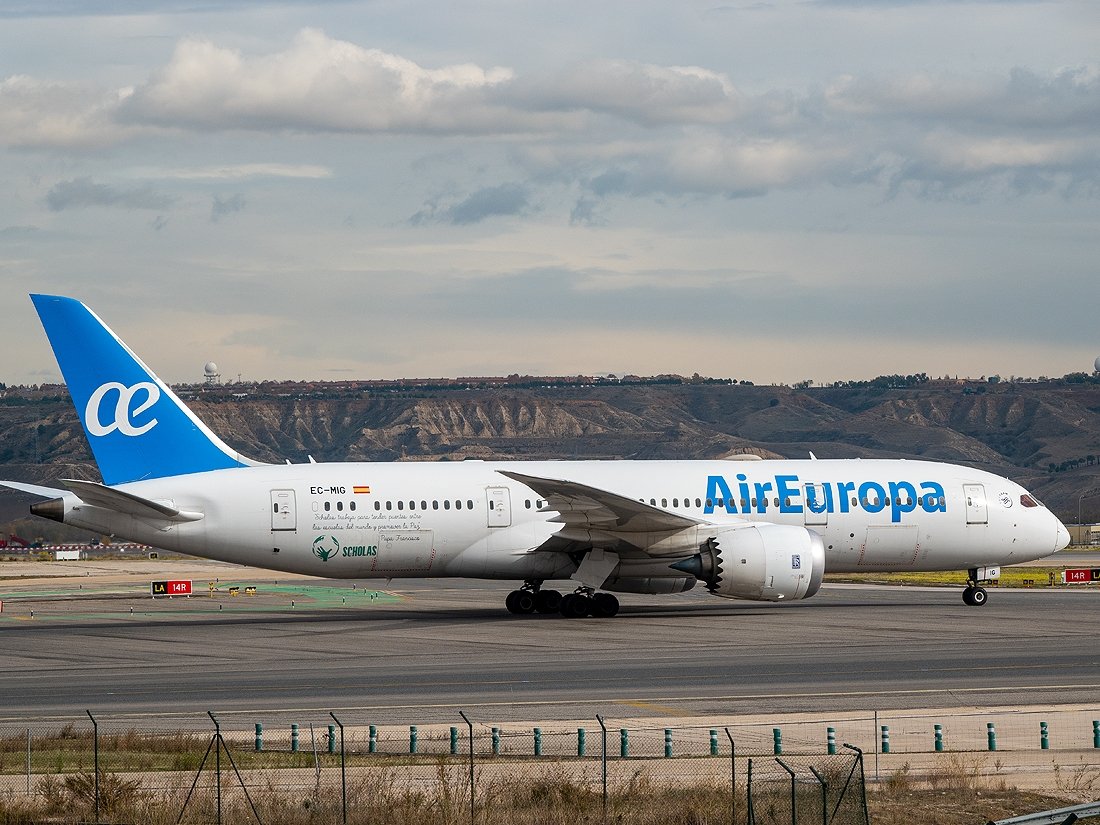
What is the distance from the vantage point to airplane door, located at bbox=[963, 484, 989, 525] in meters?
47.6

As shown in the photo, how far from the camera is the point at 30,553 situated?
11206 cm

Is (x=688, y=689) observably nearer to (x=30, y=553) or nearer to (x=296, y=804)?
(x=296, y=804)

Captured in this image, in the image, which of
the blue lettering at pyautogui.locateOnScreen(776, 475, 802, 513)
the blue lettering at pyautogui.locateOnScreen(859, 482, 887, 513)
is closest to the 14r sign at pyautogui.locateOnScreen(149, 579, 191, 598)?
the blue lettering at pyautogui.locateOnScreen(776, 475, 802, 513)

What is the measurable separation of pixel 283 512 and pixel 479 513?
544 centimetres

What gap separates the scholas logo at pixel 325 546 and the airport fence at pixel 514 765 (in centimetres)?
1747

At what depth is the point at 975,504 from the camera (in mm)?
47750

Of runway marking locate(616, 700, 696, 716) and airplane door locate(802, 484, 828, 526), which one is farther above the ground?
airplane door locate(802, 484, 828, 526)

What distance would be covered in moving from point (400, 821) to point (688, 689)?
12.3m

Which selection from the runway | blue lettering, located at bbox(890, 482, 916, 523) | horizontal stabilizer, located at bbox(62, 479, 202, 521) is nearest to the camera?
the runway

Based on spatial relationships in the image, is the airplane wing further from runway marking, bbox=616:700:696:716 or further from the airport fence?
the airport fence

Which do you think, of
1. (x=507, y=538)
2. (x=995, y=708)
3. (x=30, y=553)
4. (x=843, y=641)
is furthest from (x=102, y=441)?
(x=30, y=553)

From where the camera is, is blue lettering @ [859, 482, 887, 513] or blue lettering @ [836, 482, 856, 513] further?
blue lettering @ [859, 482, 887, 513]

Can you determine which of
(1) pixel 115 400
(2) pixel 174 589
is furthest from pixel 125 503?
(2) pixel 174 589

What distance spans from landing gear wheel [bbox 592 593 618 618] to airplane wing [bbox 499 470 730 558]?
1528 mm
